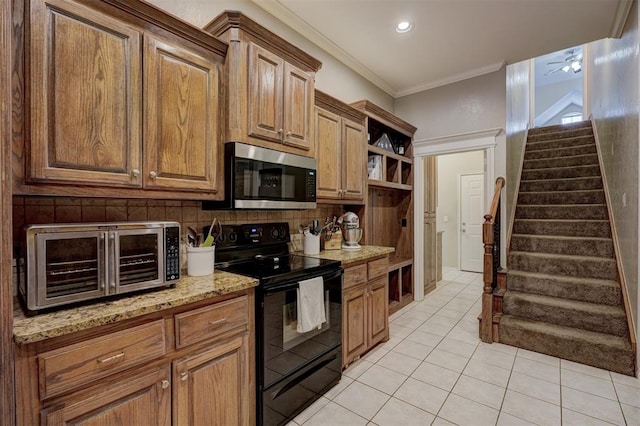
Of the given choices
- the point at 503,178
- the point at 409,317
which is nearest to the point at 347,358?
the point at 409,317

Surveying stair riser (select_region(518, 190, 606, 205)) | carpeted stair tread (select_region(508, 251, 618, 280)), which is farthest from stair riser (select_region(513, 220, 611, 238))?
stair riser (select_region(518, 190, 606, 205))

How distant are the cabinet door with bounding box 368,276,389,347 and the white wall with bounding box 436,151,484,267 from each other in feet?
12.3

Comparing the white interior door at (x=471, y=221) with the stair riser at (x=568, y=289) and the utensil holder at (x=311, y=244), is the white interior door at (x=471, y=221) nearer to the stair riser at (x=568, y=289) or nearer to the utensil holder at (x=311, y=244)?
the stair riser at (x=568, y=289)

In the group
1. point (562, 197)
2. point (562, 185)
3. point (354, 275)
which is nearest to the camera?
point (354, 275)

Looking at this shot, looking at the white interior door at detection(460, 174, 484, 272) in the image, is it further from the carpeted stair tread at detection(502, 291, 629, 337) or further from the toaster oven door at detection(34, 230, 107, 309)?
the toaster oven door at detection(34, 230, 107, 309)

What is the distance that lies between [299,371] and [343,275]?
2.44 feet

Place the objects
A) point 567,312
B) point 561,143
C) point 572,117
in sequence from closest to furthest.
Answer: point 567,312, point 561,143, point 572,117

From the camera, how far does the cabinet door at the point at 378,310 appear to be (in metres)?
2.70

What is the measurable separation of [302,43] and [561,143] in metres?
4.99

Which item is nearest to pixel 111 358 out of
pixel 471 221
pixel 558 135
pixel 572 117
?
pixel 471 221

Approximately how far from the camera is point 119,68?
4.62 ft

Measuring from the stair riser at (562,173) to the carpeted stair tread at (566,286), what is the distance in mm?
2163

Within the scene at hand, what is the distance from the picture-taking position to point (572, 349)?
8.50 feet

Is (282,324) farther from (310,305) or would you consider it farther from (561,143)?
(561,143)
